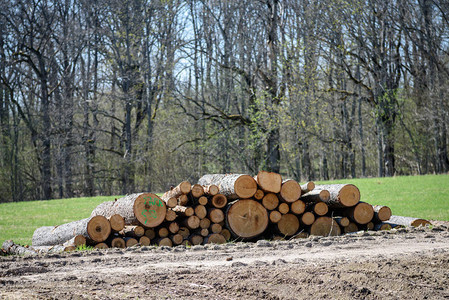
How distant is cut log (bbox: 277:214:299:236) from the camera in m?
8.59

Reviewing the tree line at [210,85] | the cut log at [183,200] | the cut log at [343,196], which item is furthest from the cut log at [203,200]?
the tree line at [210,85]

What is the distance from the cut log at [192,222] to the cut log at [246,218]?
1.91 feet

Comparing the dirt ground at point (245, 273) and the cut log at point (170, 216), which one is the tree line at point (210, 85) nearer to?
the cut log at point (170, 216)

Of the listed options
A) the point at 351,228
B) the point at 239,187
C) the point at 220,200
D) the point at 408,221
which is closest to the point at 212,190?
the point at 220,200

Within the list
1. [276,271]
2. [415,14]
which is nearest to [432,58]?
[415,14]

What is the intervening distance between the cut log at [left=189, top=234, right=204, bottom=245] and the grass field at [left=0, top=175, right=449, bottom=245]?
12.2 ft

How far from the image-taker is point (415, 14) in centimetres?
2344

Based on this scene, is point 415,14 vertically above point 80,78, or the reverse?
point 415,14

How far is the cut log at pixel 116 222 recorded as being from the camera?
7.84m

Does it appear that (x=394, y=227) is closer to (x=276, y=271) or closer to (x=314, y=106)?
(x=276, y=271)

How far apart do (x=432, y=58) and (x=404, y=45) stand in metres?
4.52

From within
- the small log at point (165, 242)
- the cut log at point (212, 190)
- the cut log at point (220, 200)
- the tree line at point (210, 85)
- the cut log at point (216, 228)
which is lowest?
the small log at point (165, 242)

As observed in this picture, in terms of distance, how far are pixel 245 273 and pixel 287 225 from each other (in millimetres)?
3912

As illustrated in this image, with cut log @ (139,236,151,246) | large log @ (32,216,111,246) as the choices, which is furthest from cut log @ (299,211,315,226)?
large log @ (32,216,111,246)
